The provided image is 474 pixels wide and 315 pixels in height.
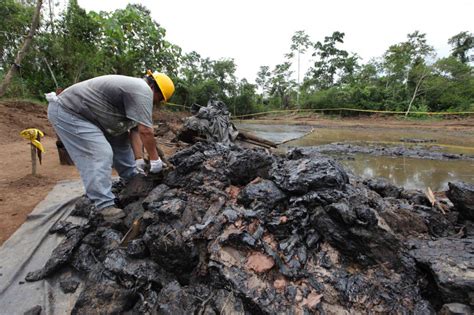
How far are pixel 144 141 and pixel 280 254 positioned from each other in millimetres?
1592

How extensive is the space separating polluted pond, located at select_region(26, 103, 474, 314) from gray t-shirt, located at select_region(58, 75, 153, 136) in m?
0.84

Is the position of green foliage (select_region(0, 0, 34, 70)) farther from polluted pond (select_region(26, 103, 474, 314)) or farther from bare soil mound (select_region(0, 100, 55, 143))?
polluted pond (select_region(26, 103, 474, 314))

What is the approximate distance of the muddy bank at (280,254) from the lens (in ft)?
4.90

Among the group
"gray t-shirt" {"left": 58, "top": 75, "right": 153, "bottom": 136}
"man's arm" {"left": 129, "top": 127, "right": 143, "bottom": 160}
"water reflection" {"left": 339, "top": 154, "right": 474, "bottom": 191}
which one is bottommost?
"water reflection" {"left": 339, "top": 154, "right": 474, "bottom": 191}

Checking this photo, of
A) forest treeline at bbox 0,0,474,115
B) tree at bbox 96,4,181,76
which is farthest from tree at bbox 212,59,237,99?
tree at bbox 96,4,181,76

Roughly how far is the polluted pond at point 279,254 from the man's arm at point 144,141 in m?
0.44

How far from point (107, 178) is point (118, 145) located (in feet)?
2.12

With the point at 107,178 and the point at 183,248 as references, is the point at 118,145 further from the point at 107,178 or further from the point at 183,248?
the point at 183,248

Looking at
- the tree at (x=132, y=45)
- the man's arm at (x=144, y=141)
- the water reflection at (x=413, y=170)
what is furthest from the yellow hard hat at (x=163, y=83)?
the tree at (x=132, y=45)

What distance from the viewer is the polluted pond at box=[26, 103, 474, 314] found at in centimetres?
149

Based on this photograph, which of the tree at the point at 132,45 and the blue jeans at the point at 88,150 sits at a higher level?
the tree at the point at 132,45

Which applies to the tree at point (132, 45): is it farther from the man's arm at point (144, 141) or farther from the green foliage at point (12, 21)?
Answer: the man's arm at point (144, 141)

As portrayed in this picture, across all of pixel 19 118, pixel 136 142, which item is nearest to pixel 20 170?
pixel 136 142

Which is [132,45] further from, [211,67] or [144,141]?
[211,67]
